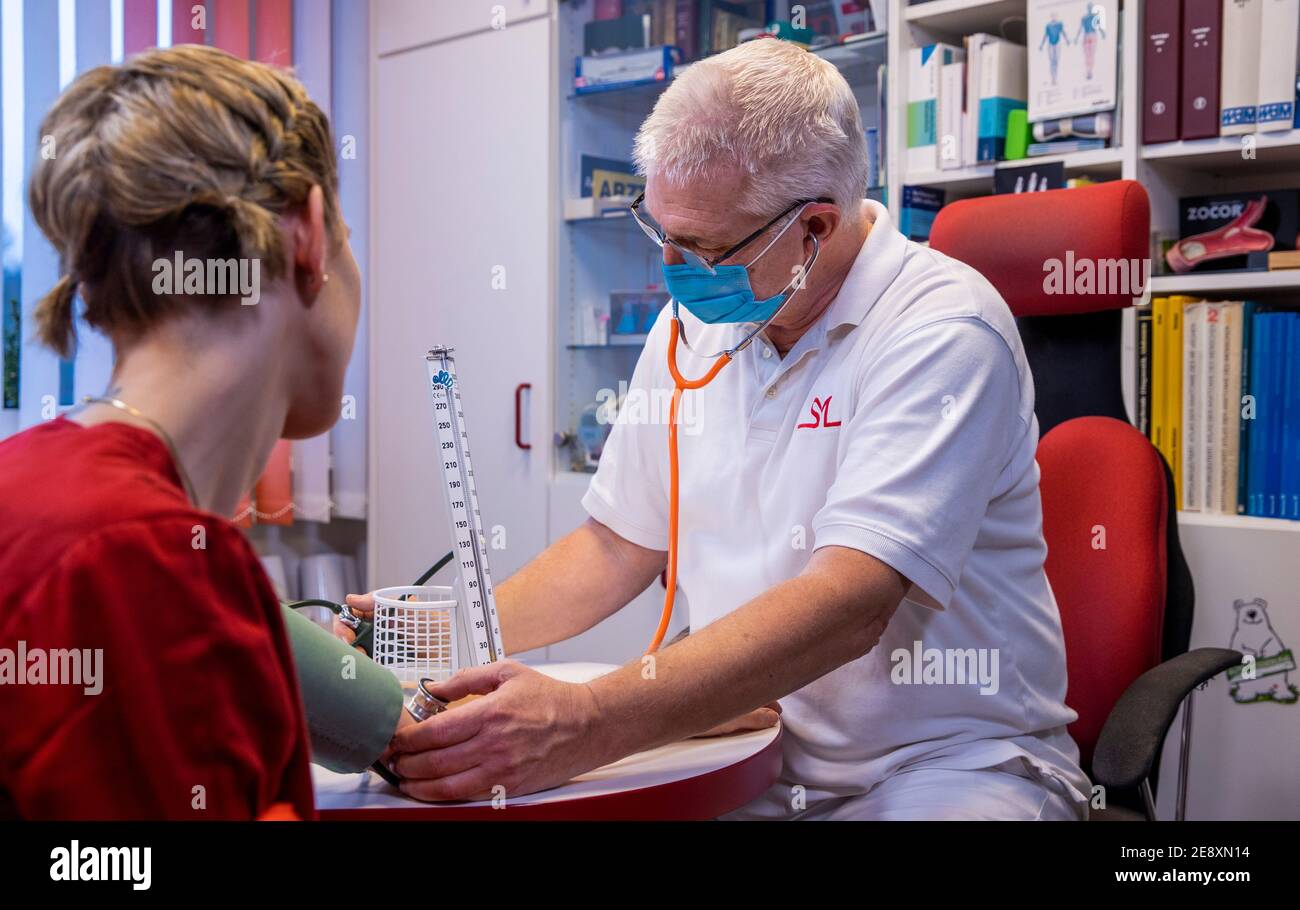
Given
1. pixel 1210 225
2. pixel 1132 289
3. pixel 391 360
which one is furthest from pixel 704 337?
pixel 391 360

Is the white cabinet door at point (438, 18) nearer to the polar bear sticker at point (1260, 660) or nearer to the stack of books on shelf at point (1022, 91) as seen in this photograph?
the stack of books on shelf at point (1022, 91)

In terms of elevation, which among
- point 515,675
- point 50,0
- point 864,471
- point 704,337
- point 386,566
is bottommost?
point 386,566

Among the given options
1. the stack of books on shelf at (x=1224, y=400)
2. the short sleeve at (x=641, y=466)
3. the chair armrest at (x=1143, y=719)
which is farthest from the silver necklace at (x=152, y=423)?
the stack of books on shelf at (x=1224, y=400)

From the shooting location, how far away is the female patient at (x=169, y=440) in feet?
2.08

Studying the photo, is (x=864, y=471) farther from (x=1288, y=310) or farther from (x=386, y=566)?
(x=386, y=566)

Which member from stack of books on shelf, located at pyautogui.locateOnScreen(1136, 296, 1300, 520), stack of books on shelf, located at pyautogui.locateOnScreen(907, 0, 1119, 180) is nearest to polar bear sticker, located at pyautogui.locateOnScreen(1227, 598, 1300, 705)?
stack of books on shelf, located at pyautogui.locateOnScreen(1136, 296, 1300, 520)

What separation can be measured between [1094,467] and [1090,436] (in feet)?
0.16

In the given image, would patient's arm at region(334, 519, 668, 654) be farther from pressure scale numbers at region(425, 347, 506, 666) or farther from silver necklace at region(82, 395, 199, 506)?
silver necklace at region(82, 395, 199, 506)

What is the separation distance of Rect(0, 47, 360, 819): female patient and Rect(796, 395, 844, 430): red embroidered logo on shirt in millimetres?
646

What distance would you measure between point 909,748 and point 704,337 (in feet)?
1.93

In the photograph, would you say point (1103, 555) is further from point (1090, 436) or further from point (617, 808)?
point (617, 808)

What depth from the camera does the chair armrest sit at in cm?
131

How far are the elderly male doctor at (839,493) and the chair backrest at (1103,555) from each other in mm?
211
